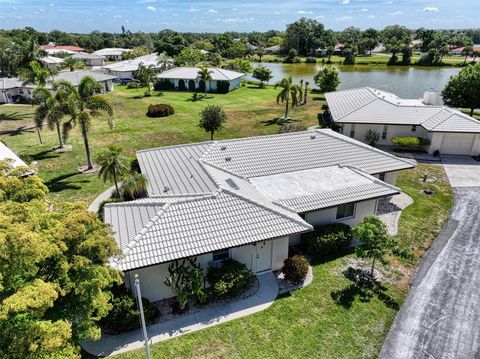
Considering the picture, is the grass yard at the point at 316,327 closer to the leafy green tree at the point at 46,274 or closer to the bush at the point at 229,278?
the bush at the point at 229,278

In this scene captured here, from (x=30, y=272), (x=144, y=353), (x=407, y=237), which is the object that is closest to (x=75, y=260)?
(x=30, y=272)

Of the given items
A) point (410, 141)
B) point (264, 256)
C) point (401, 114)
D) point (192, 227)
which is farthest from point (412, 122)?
point (192, 227)

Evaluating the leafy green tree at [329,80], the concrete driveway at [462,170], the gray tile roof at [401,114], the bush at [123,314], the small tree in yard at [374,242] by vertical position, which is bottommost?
the bush at [123,314]

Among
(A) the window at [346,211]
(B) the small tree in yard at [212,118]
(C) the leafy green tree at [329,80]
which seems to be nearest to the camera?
(A) the window at [346,211]

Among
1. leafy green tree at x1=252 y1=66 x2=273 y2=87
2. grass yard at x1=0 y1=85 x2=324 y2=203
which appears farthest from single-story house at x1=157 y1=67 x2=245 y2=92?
leafy green tree at x1=252 y1=66 x2=273 y2=87

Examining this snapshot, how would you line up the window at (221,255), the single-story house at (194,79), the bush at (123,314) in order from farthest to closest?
the single-story house at (194,79)
the window at (221,255)
the bush at (123,314)

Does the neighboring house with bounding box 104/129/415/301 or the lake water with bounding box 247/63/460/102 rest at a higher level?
the lake water with bounding box 247/63/460/102

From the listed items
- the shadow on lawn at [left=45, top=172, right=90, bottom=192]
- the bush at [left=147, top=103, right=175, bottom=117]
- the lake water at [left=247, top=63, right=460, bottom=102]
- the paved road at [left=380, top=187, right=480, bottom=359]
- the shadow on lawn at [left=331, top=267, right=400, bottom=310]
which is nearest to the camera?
the paved road at [left=380, top=187, right=480, bottom=359]

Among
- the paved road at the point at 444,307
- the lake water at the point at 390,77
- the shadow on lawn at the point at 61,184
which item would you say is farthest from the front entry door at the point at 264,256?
A: the lake water at the point at 390,77

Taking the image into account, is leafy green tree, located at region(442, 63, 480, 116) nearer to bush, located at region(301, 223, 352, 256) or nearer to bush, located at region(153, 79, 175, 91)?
bush, located at region(301, 223, 352, 256)
